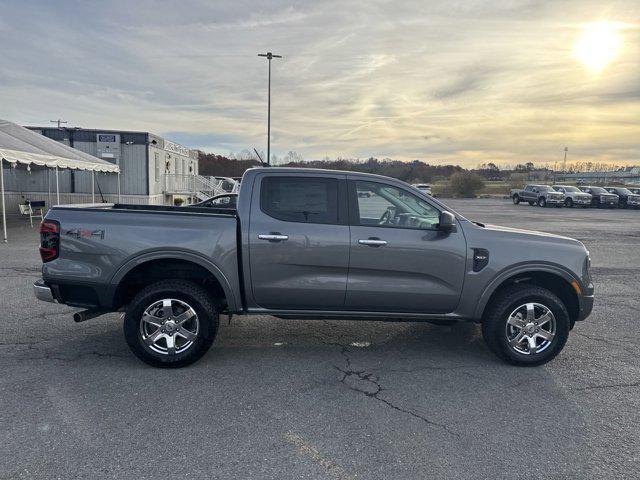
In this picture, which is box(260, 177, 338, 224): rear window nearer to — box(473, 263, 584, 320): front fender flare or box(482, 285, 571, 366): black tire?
box(473, 263, 584, 320): front fender flare

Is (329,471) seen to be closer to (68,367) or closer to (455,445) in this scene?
(455,445)

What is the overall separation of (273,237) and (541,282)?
283 centimetres

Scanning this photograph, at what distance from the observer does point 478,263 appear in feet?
14.0

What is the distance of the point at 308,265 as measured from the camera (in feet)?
13.8

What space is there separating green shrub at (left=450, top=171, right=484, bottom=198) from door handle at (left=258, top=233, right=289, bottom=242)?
165 feet

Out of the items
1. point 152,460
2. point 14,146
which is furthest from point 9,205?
point 152,460

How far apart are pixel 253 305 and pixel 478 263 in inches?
87.9

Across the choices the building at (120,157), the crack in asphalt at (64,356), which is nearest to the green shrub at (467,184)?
the building at (120,157)

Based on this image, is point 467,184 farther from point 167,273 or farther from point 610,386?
point 167,273

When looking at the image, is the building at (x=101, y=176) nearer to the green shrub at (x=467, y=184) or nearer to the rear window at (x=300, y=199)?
the rear window at (x=300, y=199)

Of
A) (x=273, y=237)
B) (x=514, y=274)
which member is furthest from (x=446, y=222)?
(x=273, y=237)

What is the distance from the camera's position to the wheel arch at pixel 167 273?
13.4 ft

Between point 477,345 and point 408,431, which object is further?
point 477,345

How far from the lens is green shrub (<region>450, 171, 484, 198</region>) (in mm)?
51031
